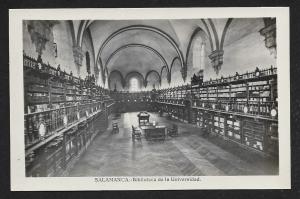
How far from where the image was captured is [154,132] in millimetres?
5000

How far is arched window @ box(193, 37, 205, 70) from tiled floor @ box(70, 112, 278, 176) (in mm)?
2899

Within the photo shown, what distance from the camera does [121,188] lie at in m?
4.02

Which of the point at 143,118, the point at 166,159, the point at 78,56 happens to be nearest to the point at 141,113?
the point at 143,118

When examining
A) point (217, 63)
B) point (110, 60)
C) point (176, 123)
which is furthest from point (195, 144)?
point (110, 60)

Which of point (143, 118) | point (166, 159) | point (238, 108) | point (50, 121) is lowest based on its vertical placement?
point (166, 159)

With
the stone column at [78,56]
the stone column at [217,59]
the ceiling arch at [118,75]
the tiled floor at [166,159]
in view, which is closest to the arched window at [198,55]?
the stone column at [217,59]

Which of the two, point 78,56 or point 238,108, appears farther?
point 238,108

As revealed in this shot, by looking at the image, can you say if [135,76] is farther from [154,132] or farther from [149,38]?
[154,132]

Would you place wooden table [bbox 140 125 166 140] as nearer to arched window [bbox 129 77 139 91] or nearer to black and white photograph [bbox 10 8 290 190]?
black and white photograph [bbox 10 8 290 190]

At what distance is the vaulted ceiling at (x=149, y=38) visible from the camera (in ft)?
14.0

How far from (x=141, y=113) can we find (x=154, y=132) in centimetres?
135

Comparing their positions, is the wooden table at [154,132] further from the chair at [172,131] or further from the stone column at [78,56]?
the stone column at [78,56]
